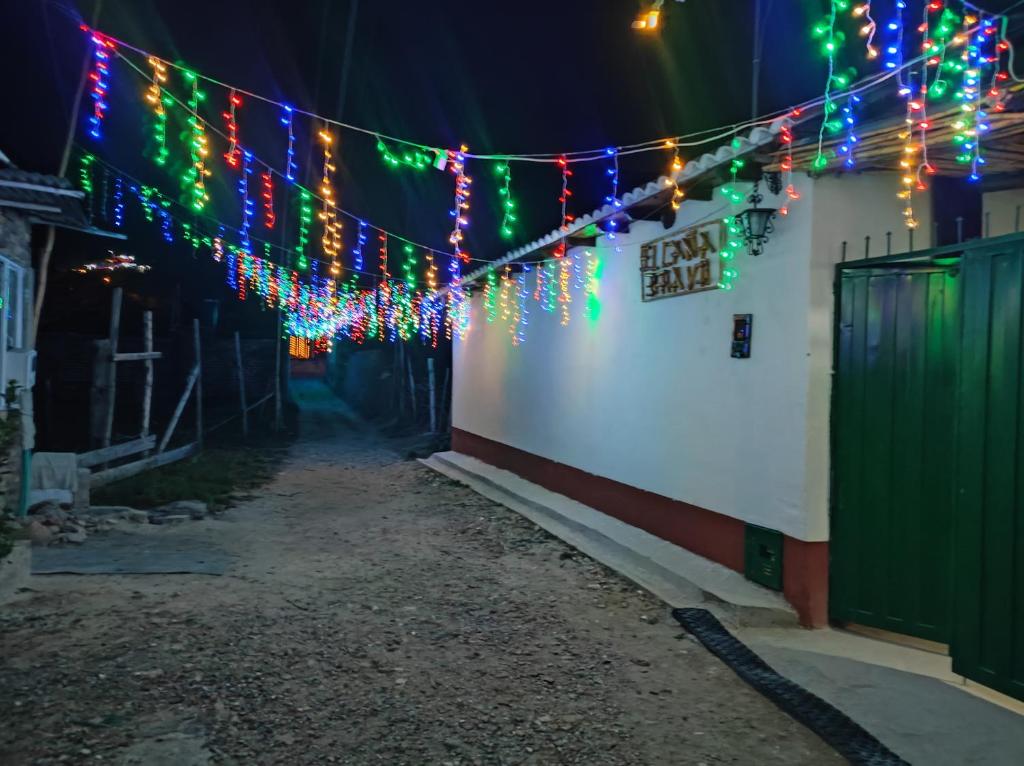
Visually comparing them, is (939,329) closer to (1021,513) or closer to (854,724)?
(1021,513)

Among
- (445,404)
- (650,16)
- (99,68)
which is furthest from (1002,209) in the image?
(445,404)

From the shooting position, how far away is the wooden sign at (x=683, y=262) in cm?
611

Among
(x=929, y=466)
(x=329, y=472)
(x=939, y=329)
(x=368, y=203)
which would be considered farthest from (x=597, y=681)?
(x=368, y=203)

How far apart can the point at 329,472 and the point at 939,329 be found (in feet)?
32.9

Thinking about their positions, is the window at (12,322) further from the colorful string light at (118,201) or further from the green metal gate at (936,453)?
the green metal gate at (936,453)

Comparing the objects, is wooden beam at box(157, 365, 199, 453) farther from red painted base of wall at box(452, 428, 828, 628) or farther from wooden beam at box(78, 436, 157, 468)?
red painted base of wall at box(452, 428, 828, 628)

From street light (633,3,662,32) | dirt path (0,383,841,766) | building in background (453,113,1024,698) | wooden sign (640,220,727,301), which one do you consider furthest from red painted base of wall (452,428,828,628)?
street light (633,3,662,32)

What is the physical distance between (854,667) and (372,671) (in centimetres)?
277

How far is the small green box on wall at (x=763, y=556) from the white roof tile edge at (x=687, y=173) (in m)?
2.68

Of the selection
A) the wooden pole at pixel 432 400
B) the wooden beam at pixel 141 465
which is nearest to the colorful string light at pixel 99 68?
the wooden beam at pixel 141 465

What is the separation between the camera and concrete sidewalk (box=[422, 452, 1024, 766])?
11.0ft

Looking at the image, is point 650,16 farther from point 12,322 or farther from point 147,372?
point 147,372

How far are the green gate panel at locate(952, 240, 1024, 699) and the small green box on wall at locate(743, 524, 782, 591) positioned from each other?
1.38m

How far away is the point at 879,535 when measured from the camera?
4773 mm
